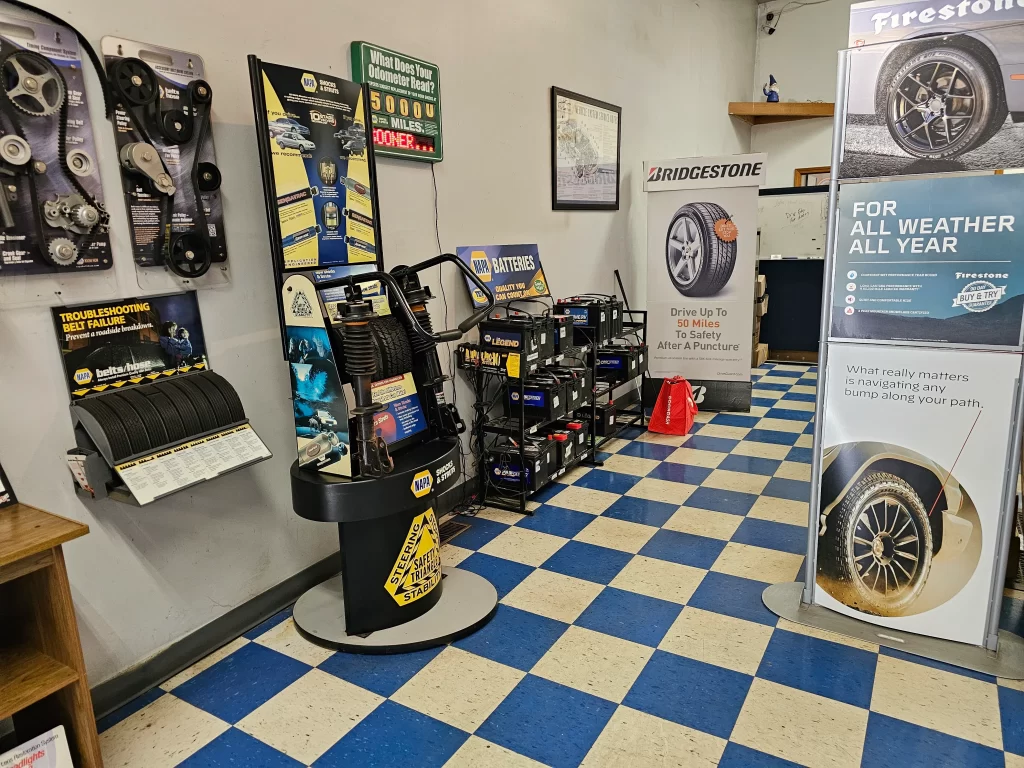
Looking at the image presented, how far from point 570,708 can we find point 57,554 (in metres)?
1.52

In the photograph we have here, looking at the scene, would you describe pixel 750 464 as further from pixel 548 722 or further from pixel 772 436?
pixel 548 722

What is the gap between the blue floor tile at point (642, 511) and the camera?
3.53m

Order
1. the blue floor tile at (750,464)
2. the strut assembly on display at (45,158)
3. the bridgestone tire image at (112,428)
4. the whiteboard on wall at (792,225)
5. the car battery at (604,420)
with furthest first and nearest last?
the whiteboard on wall at (792,225), the car battery at (604,420), the blue floor tile at (750,464), the bridgestone tire image at (112,428), the strut assembly on display at (45,158)

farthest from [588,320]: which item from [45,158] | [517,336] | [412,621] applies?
[45,158]

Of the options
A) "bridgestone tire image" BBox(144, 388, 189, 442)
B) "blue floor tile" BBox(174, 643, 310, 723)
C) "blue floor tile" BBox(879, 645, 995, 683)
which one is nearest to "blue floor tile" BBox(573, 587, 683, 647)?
"blue floor tile" BBox(879, 645, 995, 683)

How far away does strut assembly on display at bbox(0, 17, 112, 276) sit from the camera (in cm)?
185

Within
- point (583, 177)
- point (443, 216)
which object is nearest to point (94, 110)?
point (443, 216)

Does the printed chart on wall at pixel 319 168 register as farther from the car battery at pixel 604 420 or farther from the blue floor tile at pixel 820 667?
the car battery at pixel 604 420

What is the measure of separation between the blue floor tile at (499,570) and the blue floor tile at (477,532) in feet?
0.41

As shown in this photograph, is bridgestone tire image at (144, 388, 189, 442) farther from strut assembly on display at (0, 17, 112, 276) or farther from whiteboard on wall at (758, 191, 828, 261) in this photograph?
whiteboard on wall at (758, 191, 828, 261)

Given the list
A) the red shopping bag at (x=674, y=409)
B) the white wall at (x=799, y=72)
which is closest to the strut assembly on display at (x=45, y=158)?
the red shopping bag at (x=674, y=409)

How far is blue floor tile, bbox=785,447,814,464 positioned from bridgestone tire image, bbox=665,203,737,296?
1.42 meters

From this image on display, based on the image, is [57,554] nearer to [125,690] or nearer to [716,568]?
[125,690]

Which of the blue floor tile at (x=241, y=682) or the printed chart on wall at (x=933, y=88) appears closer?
the printed chart on wall at (x=933, y=88)
